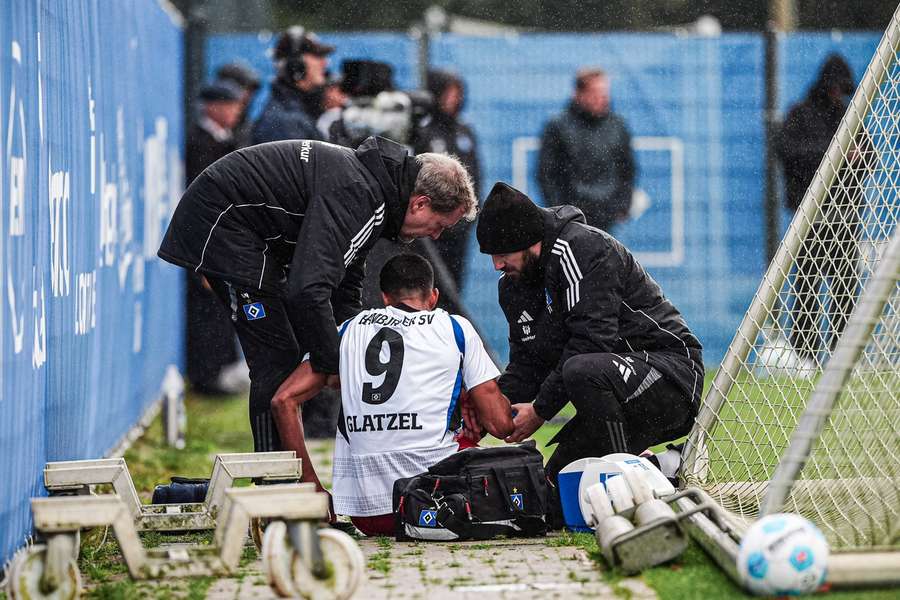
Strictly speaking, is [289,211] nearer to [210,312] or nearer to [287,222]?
[287,222]

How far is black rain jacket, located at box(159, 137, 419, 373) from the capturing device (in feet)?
18.3

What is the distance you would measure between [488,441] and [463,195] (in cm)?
263

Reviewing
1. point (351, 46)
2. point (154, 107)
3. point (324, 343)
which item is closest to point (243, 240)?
point (324, 343)

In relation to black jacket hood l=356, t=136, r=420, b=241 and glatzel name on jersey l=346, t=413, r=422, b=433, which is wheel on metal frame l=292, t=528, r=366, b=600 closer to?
glatzel name on jersey l=346, t=413, r=422, b=433

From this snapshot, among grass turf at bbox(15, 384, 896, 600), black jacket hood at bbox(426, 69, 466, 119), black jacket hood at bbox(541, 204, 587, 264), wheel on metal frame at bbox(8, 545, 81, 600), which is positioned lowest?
grass turf at bbox(15, 384, 896, 600)

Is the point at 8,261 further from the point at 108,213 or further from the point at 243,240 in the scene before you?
the point at 108,213

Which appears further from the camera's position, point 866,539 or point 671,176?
point 671,176

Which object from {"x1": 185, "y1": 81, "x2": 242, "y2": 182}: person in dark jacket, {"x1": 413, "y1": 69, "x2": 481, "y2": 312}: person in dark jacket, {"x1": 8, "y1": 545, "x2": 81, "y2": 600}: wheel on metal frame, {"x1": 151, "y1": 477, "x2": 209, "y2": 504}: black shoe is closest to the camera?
{"x1": 8, "y1": 545, "x2": 81, "y2": 600}: wheel on metal frame

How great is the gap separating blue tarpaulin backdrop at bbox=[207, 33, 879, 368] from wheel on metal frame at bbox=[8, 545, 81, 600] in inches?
357

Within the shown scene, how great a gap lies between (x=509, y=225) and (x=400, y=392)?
3.09 feet

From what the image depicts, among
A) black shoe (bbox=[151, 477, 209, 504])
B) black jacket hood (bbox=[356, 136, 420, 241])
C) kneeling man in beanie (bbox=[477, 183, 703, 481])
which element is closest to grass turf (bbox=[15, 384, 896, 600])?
black shoe (bbox=[151, 477, 209, 504])

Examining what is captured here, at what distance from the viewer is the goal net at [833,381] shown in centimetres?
435

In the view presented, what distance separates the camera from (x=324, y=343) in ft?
18.2

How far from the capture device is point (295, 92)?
9719 millimetres
